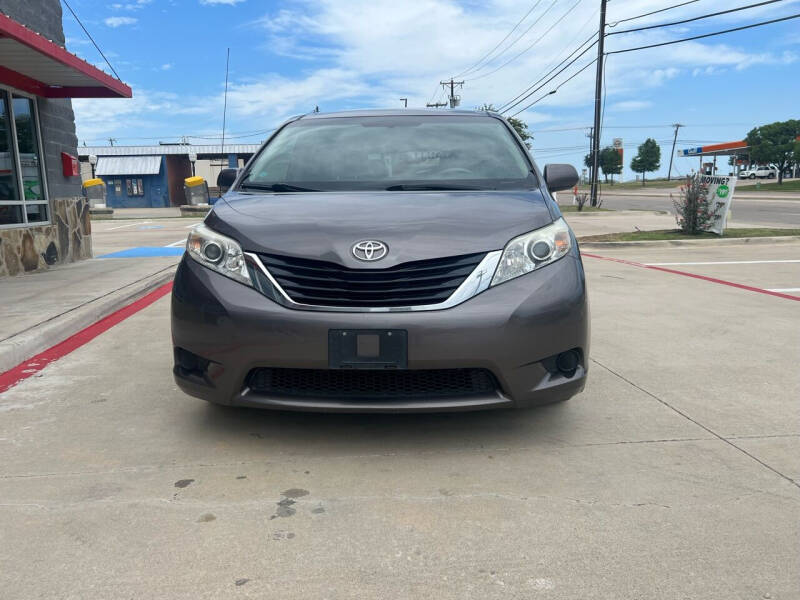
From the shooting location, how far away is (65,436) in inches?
136

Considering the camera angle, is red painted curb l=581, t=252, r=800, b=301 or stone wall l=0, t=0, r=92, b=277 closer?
red painted curb l=581, t=252, r=800, b=301

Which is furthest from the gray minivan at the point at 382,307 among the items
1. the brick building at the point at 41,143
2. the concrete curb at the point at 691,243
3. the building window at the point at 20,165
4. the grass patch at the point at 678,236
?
the grass patch at the point at 678,236

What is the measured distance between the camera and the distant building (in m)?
49.4

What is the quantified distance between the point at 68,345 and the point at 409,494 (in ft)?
12.5

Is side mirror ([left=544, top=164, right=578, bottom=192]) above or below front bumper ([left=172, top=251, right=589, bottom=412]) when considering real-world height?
above

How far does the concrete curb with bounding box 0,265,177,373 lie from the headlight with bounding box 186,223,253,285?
2.22m

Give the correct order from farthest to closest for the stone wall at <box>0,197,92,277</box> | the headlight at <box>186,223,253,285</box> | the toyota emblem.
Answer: the stone wall at <box>0,197,92,277</box>, the headlight at <box>186,223,253,285</box>, the toyota emblem

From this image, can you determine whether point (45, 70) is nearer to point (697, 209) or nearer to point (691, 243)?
point (691, 243)

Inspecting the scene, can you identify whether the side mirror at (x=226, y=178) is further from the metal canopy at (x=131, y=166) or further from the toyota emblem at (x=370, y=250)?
the metal canopy at (x=131, y=166)

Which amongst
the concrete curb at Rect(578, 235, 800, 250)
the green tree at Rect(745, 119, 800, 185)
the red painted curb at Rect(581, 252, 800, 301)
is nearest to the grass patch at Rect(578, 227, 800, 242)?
the concrete curb at Rect(578, 235, 800, 250)

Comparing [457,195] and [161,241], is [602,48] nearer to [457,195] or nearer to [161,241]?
[161,241]

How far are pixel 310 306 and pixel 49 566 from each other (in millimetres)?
1323

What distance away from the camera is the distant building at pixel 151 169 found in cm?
4941

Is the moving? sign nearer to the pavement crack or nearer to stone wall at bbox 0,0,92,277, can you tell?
the pavement crack
